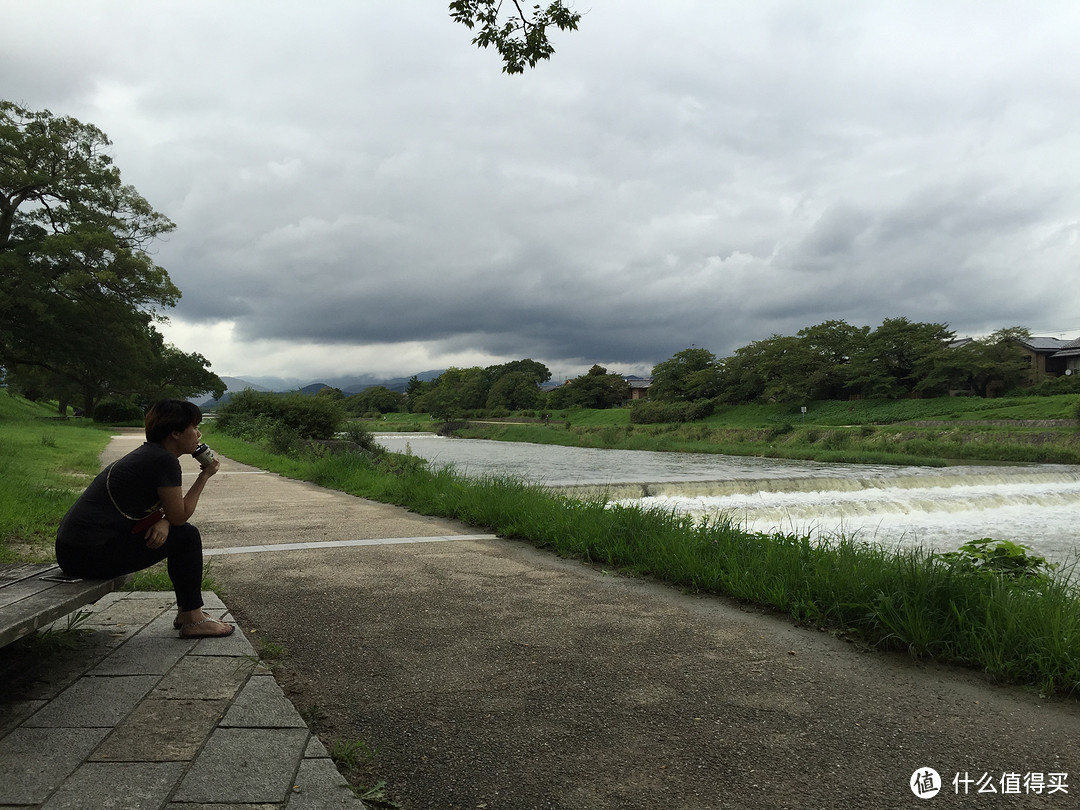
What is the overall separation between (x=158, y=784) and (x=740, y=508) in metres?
13.7

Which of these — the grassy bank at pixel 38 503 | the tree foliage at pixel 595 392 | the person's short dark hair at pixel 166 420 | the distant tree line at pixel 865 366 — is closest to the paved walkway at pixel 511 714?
the person's short dark hair at pixel 166 420

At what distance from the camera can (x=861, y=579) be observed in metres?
4.02

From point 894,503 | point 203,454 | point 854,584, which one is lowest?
point 894,503

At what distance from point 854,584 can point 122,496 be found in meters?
3.85

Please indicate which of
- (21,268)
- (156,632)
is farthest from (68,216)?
(156,632)

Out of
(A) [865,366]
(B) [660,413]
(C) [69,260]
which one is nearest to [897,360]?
(A) [865,366]

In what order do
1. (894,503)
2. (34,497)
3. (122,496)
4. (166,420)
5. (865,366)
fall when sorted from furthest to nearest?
(865,366), (894,503), (34,497), (166,420), (122,496)

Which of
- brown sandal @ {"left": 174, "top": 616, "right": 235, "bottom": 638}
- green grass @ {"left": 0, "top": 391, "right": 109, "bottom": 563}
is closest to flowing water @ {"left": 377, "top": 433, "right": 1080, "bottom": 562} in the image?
green grass @ {"left": 0, "top": 391, "right": 109, "bottom": 563}

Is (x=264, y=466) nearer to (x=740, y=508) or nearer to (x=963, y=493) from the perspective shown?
(x=740, y=508)

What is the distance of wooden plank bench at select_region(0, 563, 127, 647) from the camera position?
7.98ft

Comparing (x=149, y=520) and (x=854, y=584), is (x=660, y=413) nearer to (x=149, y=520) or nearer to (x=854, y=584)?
(x=854, y=584)

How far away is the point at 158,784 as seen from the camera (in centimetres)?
204

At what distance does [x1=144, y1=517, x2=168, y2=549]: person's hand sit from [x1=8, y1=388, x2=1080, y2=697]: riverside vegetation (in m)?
3.18

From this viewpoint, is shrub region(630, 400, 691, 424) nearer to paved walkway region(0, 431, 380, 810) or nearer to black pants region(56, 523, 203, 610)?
black pants region(56, 523, 203, 610)
